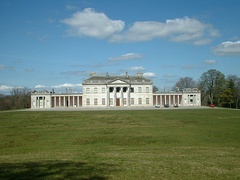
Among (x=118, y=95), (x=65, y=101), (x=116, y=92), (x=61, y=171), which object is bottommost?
(x=61, y=171)

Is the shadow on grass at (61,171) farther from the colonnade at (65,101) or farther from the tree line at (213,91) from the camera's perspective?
the colonnade at (65,101)

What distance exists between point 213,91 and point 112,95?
33.1 metres

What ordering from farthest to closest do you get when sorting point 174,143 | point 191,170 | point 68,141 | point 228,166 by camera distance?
point 68,141 < point 174,143 < point 228,166 < point 191,170

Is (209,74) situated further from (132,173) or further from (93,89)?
(132,173)

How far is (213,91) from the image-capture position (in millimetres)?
91562

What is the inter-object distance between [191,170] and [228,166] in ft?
5.15

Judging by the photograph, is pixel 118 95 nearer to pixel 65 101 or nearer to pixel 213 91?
pixel 65 101

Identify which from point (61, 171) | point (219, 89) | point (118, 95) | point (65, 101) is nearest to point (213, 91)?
point (219, 89)

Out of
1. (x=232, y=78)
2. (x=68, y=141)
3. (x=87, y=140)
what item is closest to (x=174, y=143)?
(x=87, y=140)

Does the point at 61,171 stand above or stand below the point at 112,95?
below

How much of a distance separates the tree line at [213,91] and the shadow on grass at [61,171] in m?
78.8

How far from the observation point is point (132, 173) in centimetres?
805

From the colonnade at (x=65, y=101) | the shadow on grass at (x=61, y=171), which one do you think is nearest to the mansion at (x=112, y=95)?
the colonnade at (x=65, y=101)

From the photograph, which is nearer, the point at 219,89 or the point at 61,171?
the point at 61,171
